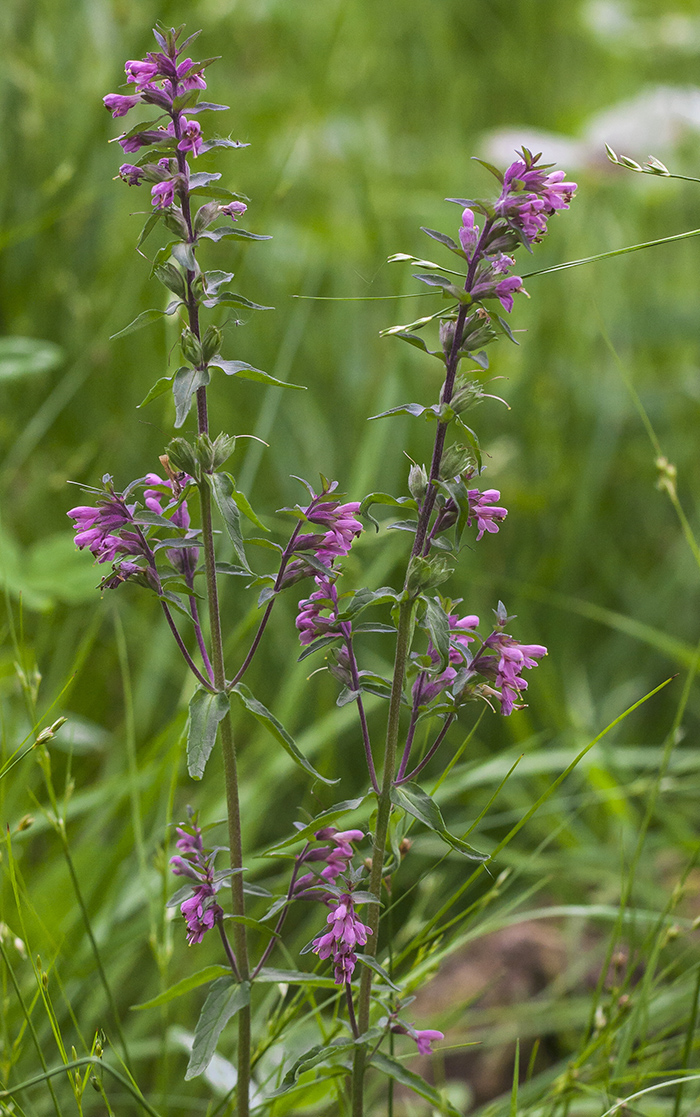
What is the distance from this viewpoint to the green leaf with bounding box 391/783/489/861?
937 millimetres

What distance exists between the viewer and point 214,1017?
3.25ft

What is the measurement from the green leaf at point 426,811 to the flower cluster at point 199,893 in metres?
0.21

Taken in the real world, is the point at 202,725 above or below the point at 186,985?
above

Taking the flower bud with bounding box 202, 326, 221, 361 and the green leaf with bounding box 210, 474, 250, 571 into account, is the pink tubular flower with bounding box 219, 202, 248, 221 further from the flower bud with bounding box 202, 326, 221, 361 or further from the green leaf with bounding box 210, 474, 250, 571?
the green leaf with bounding box 210, 474, 250, 571

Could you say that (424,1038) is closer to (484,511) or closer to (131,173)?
(484,511)

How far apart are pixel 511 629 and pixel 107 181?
1636mm

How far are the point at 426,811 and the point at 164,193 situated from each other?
639mm

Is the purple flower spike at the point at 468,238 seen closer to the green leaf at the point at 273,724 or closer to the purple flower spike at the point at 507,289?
the purple flower spike at the point at 507,289

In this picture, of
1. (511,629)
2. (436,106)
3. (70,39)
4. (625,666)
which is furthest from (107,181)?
(436,106)

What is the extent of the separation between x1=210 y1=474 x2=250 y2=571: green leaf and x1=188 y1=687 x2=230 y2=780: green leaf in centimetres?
14

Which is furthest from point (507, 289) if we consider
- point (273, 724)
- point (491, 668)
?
point (273, 724)

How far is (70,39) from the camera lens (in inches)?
119

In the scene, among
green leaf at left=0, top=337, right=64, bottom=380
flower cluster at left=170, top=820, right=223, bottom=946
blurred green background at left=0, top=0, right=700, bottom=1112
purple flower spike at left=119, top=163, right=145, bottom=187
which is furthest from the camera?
blurred green background at left=0, top=0, right=700, bottom=1112

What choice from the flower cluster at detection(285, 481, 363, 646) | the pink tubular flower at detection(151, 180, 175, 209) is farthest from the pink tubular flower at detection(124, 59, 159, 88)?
the flower cluster at detection(285, 481, 363, 646)
